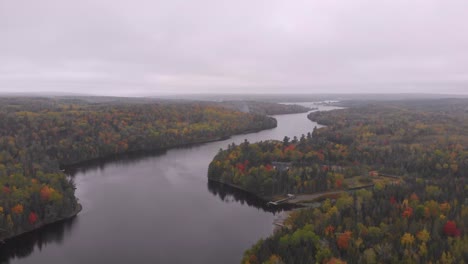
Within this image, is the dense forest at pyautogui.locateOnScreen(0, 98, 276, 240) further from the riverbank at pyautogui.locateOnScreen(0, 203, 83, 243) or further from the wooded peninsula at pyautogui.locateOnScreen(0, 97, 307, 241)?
the riverbank at pyautogui.locateOnScreen(0, 203, 83, 243)

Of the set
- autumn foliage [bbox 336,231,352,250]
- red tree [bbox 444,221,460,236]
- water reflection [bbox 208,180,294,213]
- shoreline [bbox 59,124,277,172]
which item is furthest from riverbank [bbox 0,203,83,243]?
red tree [bbox 444,221,460,236]

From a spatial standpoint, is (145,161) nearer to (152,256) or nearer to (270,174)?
(270,174)

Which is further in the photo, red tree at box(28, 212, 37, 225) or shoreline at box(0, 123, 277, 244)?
red tree at box(28, 212, 37, 225)

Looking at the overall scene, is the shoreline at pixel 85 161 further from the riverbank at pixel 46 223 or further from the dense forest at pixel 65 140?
the dense forest at pixel 65 140

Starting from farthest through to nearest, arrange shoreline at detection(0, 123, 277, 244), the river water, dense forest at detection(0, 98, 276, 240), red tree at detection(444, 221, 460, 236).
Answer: dense forest at detection(0, 98, 276, 240)
shoreline at detection(0, 123, 277, 244)
the river water
red tree at detection(444, 221, 460, 236)

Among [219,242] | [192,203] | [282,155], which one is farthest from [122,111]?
[219,242]

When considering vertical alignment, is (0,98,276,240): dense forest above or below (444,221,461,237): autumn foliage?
above

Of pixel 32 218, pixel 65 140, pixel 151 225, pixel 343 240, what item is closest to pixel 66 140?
pixel 65 140

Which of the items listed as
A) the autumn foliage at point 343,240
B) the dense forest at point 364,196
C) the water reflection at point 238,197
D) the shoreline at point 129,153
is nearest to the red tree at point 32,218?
the water reflection at point 238,197

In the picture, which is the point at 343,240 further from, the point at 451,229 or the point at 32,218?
the point at 32,218
